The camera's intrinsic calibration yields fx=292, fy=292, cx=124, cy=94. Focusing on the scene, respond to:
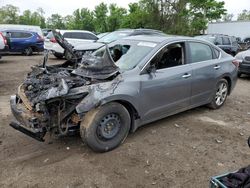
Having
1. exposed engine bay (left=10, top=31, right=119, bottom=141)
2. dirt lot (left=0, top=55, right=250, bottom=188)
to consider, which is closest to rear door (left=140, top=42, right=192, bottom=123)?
dirt lot (left=0, top=55, right=250, bottom=188)

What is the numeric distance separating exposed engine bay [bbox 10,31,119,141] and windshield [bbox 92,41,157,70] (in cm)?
43

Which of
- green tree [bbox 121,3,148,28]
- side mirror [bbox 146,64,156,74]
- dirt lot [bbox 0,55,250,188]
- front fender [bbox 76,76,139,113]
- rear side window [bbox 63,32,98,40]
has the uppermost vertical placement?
green tree [bbox 121,3,148,28]

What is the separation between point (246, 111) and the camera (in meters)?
6.79

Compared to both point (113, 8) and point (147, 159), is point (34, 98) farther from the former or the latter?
point (113, 8)

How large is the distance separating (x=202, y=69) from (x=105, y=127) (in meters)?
2.55

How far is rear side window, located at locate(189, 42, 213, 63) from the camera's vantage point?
5744mm

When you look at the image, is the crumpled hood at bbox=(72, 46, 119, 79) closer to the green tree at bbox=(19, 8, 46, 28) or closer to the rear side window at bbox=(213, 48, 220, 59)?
the rear side window at bbox=(213, 48, 220, 59)

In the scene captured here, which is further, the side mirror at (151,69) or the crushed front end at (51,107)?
the side mirror at (151,69)

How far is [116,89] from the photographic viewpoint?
4.36 m

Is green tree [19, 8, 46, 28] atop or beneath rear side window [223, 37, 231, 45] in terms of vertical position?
atop

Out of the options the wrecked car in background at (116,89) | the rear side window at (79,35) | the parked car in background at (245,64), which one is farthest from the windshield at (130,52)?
the rear side window at (79,35)

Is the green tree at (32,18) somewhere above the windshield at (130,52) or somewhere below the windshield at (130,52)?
A: above

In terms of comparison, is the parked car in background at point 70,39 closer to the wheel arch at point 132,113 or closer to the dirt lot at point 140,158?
the dirt lot at point 140,158

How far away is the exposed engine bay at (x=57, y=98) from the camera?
4074 mm
